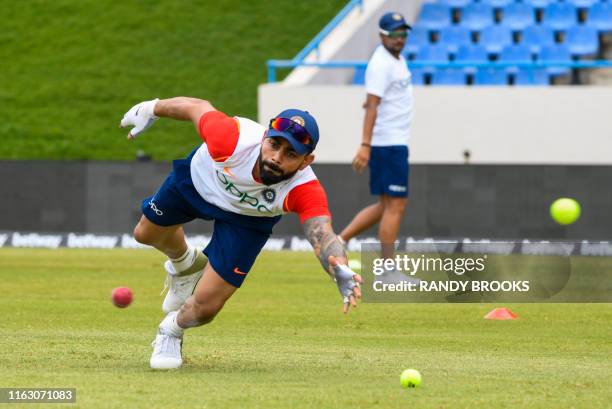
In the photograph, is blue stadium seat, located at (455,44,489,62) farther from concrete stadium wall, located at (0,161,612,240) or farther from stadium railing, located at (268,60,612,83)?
concrete stadium wall, located at (0,161,612,240)

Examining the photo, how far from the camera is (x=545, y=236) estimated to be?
18766mm

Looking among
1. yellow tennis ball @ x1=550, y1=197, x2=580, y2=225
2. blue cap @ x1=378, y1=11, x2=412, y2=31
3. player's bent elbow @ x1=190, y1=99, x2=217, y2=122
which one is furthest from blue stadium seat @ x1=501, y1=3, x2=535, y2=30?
player's bent elbow @ x1=190, y1=99, x2=217, y2=122

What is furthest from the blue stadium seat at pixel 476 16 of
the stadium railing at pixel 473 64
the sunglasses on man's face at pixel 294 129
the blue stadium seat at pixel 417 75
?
the sunglasses on man's face at pixel 294 129

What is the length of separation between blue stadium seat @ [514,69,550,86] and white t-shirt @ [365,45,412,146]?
9.03m

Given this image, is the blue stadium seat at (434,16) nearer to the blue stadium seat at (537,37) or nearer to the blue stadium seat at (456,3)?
the blue stadium seat at (456,3)

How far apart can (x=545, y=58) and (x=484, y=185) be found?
5.20 metres

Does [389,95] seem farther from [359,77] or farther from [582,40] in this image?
[582,40]

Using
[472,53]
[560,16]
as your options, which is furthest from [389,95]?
[560,16]

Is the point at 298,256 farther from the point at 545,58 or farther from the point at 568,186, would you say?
the point at 545,58

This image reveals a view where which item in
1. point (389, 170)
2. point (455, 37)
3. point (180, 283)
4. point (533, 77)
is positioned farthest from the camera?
point (455, 37)

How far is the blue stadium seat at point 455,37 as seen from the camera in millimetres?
23547

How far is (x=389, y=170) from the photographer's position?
13.3 m

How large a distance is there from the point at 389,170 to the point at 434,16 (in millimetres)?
11306

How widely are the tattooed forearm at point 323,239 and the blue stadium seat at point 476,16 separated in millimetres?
17105
